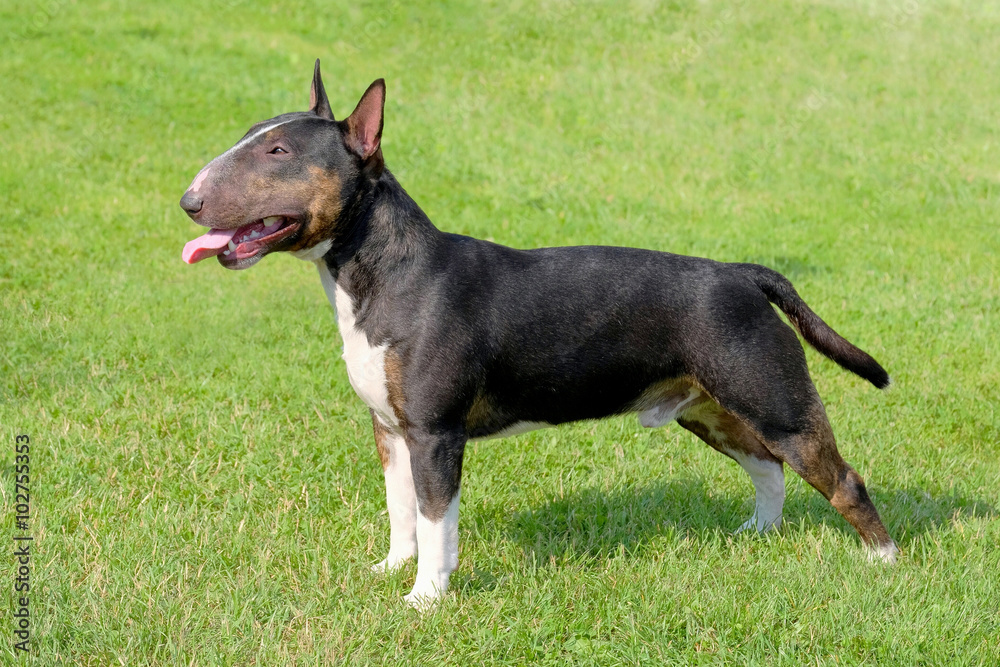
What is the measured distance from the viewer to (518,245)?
1182 cm

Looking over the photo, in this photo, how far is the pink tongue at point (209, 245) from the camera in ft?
13.7

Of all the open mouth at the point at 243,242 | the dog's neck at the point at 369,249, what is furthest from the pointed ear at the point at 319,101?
the open mouth at the point at 243,242

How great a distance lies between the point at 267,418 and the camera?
6625 millimetres

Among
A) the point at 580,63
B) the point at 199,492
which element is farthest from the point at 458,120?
the point at 199,492

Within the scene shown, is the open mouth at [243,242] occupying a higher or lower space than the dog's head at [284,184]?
lower

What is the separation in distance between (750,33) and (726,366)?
17.1 m

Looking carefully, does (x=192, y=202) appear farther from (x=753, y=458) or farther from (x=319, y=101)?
(x=753, y=458)

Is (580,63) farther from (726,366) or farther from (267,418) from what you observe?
(726,366)

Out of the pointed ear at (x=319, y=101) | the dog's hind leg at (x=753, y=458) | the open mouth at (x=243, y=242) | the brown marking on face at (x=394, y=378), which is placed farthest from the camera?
the dog's hind leg at (x=753, y=458)

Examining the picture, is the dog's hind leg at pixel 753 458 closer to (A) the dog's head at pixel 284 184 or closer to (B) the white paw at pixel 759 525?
(B) the white paw at pixel 759 525

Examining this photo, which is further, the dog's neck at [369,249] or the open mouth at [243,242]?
the dog's neck at [369,249]

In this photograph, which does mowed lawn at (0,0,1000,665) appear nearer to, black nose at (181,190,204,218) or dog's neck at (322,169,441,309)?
dog's neck at (322,169,441,309)

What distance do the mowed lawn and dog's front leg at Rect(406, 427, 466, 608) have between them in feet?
0.50

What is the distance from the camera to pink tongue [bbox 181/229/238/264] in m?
4.17
